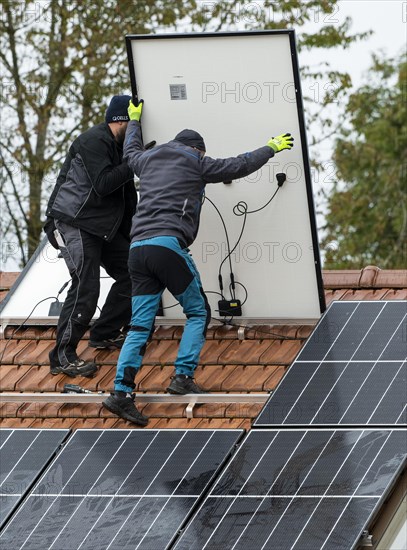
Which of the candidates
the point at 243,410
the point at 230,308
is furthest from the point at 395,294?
the point at 243,410

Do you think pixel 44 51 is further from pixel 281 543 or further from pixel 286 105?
pixel 281 543

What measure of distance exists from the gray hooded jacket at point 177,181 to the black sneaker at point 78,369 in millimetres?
1298

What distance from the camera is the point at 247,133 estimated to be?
12938 millimetres

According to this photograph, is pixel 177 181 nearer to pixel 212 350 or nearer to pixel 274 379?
pixel 212 350

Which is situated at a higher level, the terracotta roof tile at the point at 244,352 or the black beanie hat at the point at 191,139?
the black beanie hat at the point at 191,139

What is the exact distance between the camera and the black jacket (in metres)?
12.9

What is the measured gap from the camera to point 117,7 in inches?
1120

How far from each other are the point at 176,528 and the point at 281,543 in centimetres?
78

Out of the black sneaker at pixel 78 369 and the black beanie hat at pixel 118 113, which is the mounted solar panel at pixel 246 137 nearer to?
the black beanie hat at pixel 118 113

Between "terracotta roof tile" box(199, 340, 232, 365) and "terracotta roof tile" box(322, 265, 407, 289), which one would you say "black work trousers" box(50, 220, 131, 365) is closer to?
"terracotta roof tile" box(199, 340, 232, 365)

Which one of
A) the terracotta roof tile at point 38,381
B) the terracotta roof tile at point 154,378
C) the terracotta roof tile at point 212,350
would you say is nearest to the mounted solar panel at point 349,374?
the terracotta roof tile at point 212,350

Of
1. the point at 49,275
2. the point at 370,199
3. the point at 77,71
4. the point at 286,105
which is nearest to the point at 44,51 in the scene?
the point at 77,71

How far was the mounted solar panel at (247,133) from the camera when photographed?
12672 millimetres

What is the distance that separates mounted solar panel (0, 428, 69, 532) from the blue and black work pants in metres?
0.70
